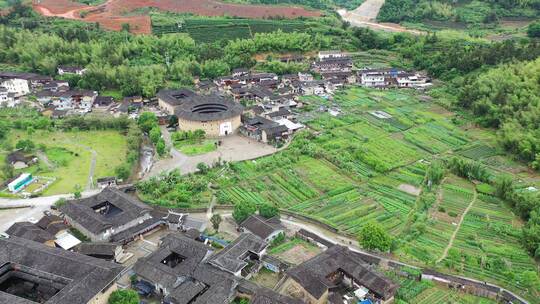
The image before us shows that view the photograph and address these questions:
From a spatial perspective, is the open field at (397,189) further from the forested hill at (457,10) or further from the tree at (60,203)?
the forested hill at (457,10)

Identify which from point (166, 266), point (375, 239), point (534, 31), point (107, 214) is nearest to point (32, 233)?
point (107, 214)

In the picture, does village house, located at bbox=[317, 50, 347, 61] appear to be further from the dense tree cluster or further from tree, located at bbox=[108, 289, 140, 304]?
tree, located at bbox=[108, 289, 140, 304]

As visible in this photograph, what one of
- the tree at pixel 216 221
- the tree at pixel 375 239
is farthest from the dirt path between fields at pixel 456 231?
the tree at pixel 216 221

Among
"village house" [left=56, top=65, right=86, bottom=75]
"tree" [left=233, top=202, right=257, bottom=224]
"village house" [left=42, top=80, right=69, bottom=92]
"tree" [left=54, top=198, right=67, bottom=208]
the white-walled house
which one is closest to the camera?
"tree" [left=233, top=202, right=257, bottom=224]

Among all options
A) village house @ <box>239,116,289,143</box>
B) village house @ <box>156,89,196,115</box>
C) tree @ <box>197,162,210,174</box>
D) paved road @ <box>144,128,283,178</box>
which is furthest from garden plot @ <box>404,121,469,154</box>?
village house @ <box>156,89,196,115</box>

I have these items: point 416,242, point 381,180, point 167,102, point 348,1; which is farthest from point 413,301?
point 348,1

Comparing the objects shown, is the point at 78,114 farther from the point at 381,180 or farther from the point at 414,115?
the point at 414,115
